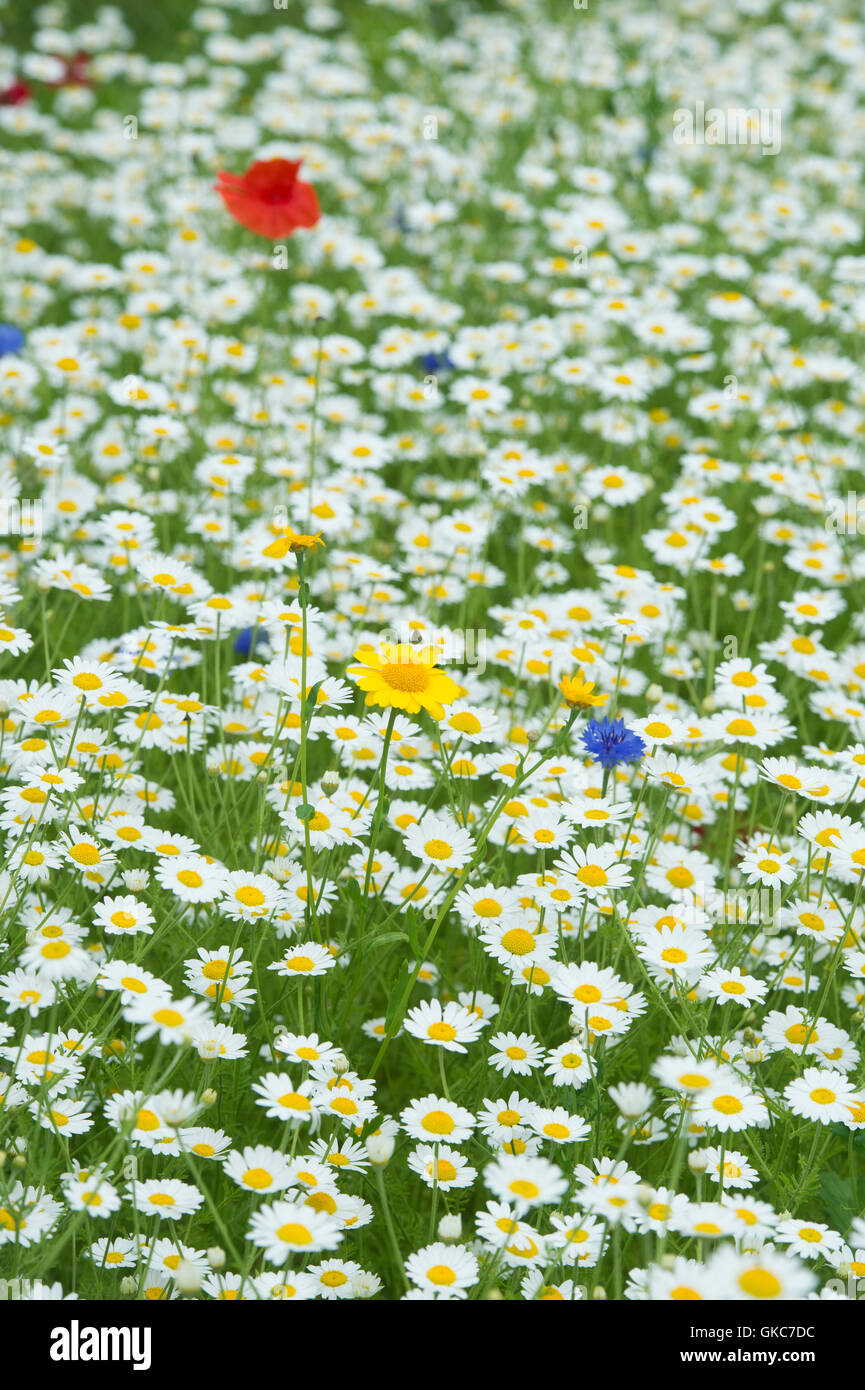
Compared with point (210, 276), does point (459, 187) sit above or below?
above

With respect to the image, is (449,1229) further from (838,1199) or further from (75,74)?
(75,74)

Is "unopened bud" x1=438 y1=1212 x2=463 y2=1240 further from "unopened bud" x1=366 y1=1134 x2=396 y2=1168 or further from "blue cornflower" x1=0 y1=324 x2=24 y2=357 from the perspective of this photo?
"blue cornflower" x1=0 y1=324 x2=24 y2=357

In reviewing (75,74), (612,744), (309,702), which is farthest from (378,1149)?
(75,74)

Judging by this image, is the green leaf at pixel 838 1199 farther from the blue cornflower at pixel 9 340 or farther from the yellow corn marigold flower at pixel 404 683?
the blue cornflower at pixel 9 340

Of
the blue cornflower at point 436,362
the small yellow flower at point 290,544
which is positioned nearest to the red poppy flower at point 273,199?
the blue cornflower at point 436,362
